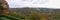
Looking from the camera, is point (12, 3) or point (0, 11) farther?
point (12, 3)

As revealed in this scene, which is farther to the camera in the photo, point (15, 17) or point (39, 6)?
point (39, 6)

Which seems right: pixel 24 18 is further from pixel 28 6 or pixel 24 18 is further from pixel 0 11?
pixel 28 6

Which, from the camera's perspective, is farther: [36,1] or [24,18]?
[36,1]

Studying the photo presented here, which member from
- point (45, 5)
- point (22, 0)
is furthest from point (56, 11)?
point (22, 0)

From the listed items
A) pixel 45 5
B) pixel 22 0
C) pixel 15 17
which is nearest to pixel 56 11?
pixel 45 5

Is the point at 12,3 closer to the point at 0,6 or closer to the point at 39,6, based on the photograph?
the point at 39,6

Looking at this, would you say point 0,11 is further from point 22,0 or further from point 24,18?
point 22,0

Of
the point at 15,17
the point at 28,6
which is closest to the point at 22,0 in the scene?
the point at 28,6
